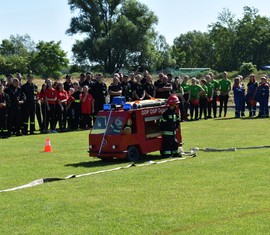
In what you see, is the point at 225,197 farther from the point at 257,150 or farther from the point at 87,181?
the point at 257,150

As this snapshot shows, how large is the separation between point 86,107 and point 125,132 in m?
10.6

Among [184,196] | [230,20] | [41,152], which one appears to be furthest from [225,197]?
[230,20]

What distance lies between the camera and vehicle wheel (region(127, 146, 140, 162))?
16375mm

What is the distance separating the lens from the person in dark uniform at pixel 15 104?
24.3 meters

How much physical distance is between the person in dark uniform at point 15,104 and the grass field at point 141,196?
6.38 metres

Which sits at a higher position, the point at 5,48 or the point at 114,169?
the point at 5,48

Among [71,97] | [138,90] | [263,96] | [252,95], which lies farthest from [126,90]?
[252,95]

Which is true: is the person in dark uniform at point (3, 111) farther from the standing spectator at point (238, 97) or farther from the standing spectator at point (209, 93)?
the standing spectator at point (238, 97)

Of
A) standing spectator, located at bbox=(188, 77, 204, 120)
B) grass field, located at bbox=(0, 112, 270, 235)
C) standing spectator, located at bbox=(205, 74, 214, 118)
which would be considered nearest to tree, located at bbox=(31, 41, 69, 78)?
standing spectator, located at bbox=(205, 74, 214, 118)

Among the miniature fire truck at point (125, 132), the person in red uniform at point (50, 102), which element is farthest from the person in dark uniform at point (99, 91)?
the miniature fire truck at point (125, 132)

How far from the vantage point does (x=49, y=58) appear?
87500 millimetres

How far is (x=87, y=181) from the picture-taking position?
12969mm

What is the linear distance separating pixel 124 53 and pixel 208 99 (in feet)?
189

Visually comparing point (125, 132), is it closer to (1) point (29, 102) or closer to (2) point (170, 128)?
(2) point (170, 128)
